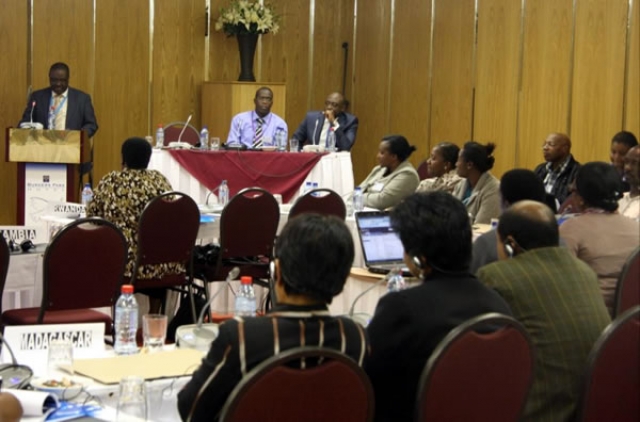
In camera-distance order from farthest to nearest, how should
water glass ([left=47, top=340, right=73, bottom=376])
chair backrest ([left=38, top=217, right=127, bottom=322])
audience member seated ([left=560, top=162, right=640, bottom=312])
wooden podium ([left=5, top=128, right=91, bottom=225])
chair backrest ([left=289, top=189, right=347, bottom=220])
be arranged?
1. wooden podium ([left=5, top=128, right=91, bottom=225])
2. chair backrest ([left=289, top=189, right=347, bottom=220])
3. chair backrest ([left=38, top=217, right=127, bottom=322])
4. audience member seated ([left=560, top=162, right=640, bottom=312])
5. water glass ([left=47, top=340, right=73, bottom=376])

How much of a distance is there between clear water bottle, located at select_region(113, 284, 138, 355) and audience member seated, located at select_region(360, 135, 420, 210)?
4.09 meters

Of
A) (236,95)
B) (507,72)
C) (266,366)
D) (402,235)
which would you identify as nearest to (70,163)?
(236,95)

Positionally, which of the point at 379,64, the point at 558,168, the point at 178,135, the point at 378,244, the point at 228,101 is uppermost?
the point at 379,64

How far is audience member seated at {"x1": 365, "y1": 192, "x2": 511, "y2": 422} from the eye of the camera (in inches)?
100

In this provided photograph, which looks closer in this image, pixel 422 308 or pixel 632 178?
pixel 422 308

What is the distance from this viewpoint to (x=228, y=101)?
37.0 feet

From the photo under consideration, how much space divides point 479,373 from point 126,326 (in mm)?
1305

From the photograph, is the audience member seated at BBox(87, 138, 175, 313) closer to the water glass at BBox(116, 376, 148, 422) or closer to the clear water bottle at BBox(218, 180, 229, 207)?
the clear water bottle at BBox(218, 180, 229, 207)

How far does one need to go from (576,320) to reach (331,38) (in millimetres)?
10292

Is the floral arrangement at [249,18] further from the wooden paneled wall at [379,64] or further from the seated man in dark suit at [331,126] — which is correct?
the seated man in dark suit at [331,126]

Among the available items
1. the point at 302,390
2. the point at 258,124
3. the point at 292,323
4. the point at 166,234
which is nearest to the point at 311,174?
the point at 258,124

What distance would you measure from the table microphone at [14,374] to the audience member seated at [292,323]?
1.93 ft

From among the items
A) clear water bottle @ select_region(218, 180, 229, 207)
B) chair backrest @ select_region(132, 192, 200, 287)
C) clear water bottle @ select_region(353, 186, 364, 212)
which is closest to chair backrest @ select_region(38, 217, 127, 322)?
chair backrest @ select_region(132, 192, 200, 287)

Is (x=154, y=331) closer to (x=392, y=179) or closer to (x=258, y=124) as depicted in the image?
(x=392, y=179)
